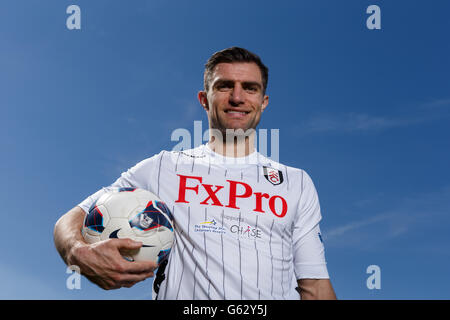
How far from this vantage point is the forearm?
3.84m

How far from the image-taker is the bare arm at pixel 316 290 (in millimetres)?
4379

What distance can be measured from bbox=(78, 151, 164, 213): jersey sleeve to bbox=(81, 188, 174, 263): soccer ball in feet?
1.42

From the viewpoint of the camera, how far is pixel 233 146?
4.84m

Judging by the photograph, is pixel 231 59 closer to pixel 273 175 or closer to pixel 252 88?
pixel 252 88

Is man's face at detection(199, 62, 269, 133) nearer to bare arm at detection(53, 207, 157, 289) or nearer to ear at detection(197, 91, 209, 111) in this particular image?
ear at detection(197, 91, 209, 111)

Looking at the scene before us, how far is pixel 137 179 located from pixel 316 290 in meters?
2.44

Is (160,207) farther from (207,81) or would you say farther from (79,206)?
(207,81)

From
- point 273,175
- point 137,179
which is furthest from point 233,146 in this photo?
point 137,179

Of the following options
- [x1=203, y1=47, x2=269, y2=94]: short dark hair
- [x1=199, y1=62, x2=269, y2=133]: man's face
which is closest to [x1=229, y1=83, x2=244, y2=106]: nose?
[x1=199, y1=62, x2=269, y2=133]: man's face

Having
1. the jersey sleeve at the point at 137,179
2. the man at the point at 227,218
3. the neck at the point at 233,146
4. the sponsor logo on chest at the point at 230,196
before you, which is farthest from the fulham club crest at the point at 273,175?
the jersey sleeve at the point at 137,179

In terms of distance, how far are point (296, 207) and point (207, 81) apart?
78.4 inches

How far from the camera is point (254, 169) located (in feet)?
15.6
